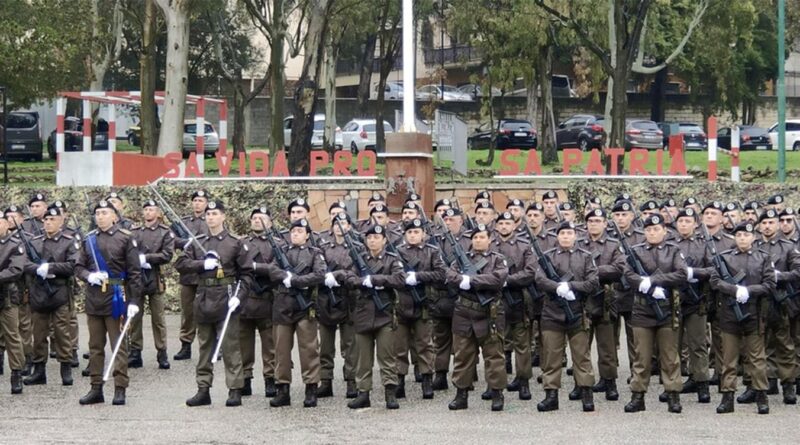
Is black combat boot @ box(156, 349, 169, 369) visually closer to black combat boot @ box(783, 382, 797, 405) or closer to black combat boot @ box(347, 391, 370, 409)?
black combat boot @ box(347, 391, 370, 409)

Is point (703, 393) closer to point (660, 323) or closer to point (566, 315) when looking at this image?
point (660, 323)

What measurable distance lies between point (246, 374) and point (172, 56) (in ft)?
43.0

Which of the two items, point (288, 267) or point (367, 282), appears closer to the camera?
→ point (367, 282)

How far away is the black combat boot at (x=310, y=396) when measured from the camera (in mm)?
13445

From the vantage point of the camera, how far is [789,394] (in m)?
13.5

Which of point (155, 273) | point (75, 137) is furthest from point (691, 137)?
point (155, 273)

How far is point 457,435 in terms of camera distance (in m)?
11.9

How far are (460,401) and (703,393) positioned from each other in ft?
7.40

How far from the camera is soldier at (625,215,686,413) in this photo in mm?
13000

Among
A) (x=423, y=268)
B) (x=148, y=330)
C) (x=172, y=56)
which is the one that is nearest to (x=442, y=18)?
(x=172, y=56)

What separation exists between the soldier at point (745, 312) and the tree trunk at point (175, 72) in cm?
1468

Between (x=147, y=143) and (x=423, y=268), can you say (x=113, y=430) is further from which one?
(x=147, y=143)

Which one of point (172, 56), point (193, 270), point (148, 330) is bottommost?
point (148, 330)

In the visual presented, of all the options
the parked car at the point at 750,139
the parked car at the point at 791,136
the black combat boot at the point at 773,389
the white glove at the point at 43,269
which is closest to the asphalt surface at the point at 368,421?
the black combat boot at the point at 773,389
